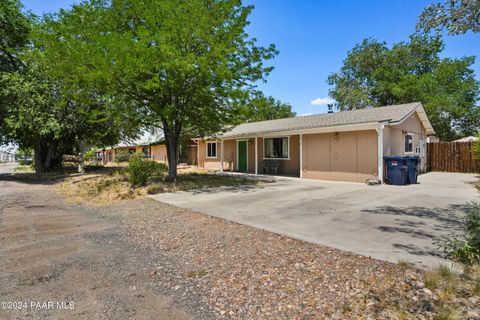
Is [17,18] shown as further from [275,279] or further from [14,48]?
[275,279]

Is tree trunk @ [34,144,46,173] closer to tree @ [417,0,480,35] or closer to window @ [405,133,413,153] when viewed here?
tree @ [417,0,480,35]

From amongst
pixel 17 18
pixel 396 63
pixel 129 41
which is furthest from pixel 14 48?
pixel 396 63

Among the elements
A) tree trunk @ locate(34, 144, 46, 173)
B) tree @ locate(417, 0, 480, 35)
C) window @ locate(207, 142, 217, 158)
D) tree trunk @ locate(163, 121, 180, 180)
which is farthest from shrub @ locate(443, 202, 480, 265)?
tree trunk @ locate(34, 144, 46, 173)

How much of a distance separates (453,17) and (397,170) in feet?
28.1

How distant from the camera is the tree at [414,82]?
26.2m

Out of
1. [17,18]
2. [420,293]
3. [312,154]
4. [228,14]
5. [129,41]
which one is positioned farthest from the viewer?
[17,18]

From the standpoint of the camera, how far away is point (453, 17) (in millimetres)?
4020

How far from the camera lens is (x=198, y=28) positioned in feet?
35.8

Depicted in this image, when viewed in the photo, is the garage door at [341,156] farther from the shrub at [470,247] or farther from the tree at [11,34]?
the tree at [11,34]

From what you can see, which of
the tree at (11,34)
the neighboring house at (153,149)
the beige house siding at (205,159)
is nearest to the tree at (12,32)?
the tree at (11,34)

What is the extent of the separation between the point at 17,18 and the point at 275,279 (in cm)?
2237

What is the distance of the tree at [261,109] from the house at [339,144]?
85.5 inches

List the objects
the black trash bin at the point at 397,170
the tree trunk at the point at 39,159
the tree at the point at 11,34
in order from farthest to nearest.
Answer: the tree trunk at the point at 39,159, the tree at the point at 11,34, the black trash bin at the point at 397,170

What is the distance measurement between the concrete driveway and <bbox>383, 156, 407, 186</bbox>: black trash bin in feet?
3.39
